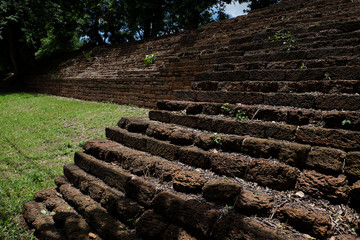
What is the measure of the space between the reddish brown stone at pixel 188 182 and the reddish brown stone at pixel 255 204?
39 cm

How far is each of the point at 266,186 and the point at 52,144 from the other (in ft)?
15.6

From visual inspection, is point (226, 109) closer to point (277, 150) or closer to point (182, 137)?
point (182, 137)

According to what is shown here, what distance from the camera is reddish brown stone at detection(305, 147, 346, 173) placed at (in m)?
1.65

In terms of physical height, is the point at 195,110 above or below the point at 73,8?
below

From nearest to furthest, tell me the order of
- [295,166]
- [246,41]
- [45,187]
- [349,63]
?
[295,166]
[349,63]
[45,187]
[246,41]

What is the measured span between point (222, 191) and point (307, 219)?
0.60 meters

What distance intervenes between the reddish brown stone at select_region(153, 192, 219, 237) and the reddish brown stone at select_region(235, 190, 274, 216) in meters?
0.19

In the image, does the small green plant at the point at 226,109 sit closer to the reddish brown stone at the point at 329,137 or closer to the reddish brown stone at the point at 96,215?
the reddish brown stone at the point at 329,137

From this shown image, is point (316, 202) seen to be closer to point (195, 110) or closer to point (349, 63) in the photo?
point (195, 110)

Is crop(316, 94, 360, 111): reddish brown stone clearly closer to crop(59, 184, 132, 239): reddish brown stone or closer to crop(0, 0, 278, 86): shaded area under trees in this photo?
crop(59, 184, 132, 239): reddish brown stone

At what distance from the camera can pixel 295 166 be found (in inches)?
71.9

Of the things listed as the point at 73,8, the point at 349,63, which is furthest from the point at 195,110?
the point at 73,8

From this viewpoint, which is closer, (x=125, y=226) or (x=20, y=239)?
(x=125, y=226)

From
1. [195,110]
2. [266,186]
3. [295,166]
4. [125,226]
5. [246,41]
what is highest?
[246,41]
